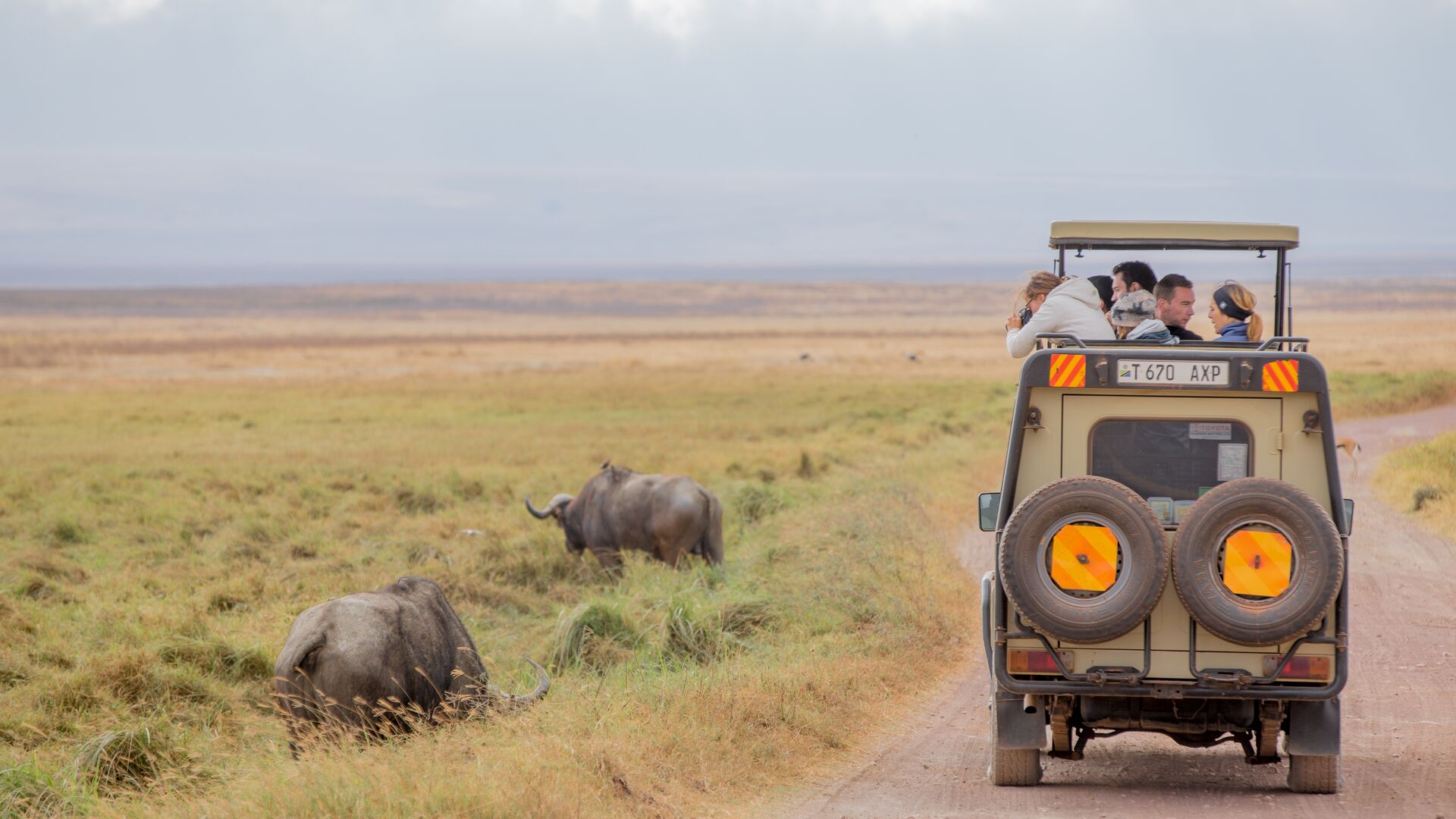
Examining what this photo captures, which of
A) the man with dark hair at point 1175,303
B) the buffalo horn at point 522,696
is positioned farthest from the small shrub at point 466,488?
the man with dark hair at point 1175,303

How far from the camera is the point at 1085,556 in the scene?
604 centimetres

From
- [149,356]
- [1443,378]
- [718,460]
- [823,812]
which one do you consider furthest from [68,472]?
[149,356]

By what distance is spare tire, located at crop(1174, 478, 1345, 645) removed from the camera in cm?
584

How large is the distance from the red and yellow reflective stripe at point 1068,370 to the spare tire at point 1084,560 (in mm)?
479

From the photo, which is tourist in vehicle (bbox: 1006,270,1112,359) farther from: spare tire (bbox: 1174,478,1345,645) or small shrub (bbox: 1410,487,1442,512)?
small shrub (bbox: 1410,487,1442,512)

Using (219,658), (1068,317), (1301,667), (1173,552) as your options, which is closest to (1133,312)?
(1068,317)

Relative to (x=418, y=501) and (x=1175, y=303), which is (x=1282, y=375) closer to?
(x=1175, y=303)

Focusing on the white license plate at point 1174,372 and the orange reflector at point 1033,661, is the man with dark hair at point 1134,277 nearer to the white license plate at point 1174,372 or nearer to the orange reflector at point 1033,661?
the white license plate at point 1174,372

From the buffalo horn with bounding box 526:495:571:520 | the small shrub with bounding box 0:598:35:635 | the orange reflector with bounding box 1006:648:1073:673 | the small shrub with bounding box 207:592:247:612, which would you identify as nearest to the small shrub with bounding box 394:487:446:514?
the buffalo horn with bounding box 526:495:571:520

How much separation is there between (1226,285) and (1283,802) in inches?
104

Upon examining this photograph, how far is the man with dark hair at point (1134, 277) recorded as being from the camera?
7.87 meters

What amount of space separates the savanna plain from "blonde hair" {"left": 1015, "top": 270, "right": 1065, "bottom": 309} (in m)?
2.66

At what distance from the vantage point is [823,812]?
6.37m

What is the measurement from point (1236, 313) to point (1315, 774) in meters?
2.35
